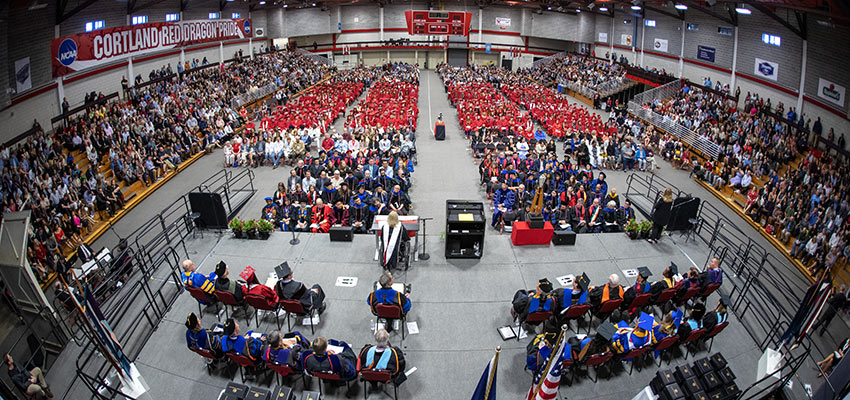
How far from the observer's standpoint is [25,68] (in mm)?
16828

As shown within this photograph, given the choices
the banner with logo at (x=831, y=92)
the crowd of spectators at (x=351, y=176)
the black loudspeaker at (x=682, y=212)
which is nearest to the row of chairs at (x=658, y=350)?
the black loudspeaker at (x=682, y=212)

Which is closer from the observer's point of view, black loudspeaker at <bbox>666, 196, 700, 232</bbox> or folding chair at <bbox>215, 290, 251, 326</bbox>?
folding chair at <bbox>215, 290, 251, 326</bbox>

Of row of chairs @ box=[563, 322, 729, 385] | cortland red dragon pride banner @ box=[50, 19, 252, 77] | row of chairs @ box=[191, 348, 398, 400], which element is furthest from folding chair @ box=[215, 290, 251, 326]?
cortland red dragon pride banner @ box=[50, 19, 252, 77]

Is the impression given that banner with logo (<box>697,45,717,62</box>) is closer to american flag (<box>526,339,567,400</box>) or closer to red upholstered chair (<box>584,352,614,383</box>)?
red upholstered chair (<box>584,352,614,383</box>)

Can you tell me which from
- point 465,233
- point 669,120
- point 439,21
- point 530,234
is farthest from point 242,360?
point 439,21

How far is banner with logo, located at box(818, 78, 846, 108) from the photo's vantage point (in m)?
17.7

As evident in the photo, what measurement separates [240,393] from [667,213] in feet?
32.7

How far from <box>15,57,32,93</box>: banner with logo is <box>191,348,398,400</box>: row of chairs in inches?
616

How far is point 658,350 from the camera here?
25.2 ft

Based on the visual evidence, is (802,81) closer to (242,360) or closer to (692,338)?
(692,338)

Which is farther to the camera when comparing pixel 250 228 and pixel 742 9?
pixel 742 9

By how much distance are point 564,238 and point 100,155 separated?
56.3 feet

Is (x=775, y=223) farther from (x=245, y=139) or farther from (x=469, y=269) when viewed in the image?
(x=245, y=139)

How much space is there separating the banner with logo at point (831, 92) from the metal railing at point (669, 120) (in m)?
4.21
